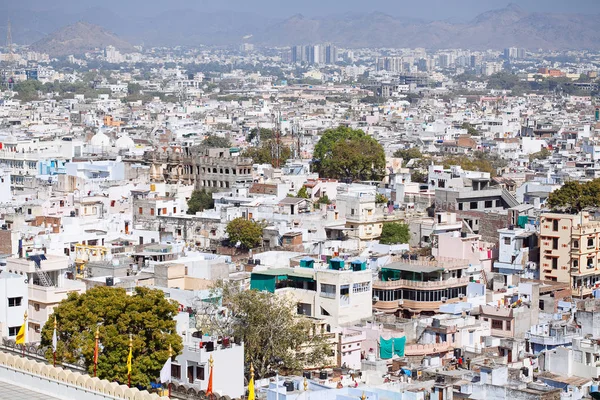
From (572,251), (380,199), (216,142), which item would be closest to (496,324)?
(572,251)

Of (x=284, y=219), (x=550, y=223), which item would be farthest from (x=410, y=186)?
(x=550, y=223)

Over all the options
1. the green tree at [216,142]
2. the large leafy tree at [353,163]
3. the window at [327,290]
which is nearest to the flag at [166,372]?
the window at [327,290]

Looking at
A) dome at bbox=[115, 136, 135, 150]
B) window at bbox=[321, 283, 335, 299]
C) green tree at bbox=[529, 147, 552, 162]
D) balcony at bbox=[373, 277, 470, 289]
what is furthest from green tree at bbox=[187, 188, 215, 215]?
green tree at bbox=[529, 147, 552, 162]

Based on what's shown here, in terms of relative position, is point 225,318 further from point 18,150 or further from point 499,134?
point 499,134

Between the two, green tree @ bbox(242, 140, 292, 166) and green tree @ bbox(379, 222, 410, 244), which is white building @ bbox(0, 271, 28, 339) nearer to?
green tree @ bbox(379, 222, 410, 244)

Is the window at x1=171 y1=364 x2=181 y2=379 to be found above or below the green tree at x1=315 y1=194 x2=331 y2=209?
below

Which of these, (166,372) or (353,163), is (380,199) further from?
(166,372)
